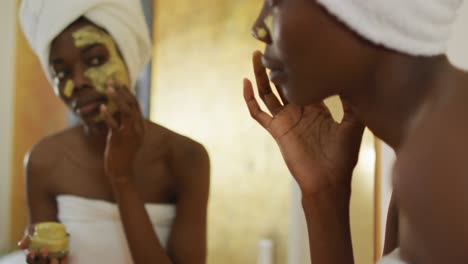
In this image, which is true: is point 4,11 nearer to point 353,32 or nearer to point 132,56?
point 132,56

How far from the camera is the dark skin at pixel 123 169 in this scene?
655 mm

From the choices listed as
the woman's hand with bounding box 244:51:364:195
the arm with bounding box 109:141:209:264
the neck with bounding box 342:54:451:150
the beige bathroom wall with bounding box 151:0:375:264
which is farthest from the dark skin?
the neck with bounding box 342:54:451:150

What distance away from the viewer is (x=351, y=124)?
16.2 inches

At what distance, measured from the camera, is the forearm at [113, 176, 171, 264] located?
0.64 metres

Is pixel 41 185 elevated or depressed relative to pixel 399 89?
depressed

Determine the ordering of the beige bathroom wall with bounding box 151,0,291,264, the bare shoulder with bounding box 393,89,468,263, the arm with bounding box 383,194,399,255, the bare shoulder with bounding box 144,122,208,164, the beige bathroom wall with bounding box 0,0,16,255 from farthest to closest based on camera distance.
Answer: the beige bathroom wall with bounding box 0,0,16,255 < the beige bathroom wall with bounding box 151,0,291,264 < the bare shoulder with bounding box 144,122,208,164 < the arm with bounding box 383,194,399,255 < the bare shoulder with bounding box 393,89,468,263

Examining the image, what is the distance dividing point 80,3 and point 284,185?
0.44 m

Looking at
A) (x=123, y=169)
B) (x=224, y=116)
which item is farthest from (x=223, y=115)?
A: (x=123, y=169)

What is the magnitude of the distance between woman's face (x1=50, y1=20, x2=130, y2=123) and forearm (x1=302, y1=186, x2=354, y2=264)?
0.39m

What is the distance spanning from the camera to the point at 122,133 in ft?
2.15

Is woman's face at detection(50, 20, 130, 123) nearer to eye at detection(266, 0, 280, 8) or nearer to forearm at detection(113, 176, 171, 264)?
forearm at detection(113, 176, 171, 264)

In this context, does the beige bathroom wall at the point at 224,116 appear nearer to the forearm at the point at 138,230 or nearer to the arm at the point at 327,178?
the forearm at the point at 138,230

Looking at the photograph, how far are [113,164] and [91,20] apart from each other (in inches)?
8.9

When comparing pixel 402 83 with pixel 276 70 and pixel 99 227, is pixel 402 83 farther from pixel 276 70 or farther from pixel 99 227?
pixel 99 227
